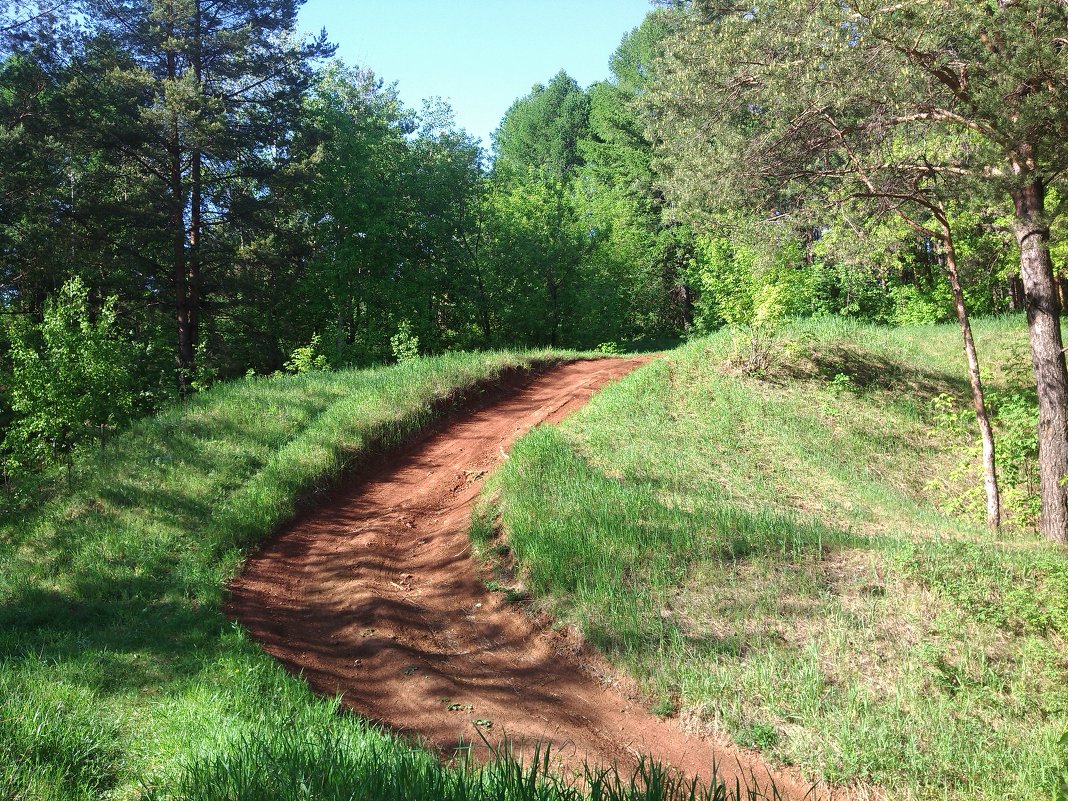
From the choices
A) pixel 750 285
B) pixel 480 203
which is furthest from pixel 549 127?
pixel 750 285

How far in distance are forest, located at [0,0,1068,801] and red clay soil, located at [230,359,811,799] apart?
29 cm

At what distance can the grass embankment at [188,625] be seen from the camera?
127 inches

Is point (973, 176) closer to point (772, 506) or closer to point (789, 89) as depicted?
point (789, 89)

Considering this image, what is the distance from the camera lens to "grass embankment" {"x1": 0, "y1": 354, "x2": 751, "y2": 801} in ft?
10.6

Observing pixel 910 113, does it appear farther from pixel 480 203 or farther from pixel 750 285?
pixel 480 203

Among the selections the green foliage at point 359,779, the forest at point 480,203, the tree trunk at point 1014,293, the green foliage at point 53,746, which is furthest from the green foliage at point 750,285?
the green foliage at point 53,746

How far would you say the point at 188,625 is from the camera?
6109 millimetres

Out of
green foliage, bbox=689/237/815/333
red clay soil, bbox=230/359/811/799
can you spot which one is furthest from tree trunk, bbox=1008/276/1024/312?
red clay soil, bbox=230/359/811/799

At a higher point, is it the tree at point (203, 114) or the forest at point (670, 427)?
the tree at point (203, 114)

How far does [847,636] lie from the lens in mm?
5613

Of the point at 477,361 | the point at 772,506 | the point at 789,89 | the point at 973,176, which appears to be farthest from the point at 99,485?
the point at 973,176

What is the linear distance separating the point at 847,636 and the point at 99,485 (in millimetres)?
9291

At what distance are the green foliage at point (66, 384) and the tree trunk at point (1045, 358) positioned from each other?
Result: 45.6 ft

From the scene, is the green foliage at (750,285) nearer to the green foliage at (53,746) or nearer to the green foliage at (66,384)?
the green foliage at (53,746)
